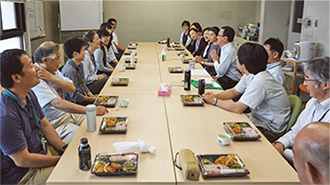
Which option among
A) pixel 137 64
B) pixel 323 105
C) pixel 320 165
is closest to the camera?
pixel 320 165

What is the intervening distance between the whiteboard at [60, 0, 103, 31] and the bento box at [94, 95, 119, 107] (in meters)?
5.31

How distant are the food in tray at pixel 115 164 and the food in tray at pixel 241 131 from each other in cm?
63

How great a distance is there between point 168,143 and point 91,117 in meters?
0.51

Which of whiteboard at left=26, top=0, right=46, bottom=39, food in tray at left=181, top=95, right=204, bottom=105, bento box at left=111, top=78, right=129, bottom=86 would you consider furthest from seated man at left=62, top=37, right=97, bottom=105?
whiteboard at left=26, top=0, right=46, bottom=39

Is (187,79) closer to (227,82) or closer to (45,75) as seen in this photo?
(45,75)

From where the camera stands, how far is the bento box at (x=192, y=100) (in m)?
2.46

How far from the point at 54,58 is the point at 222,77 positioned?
93.4 inches

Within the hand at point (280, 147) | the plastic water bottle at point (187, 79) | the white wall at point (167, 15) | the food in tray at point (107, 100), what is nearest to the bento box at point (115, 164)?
the food in tray at point (107, 100)

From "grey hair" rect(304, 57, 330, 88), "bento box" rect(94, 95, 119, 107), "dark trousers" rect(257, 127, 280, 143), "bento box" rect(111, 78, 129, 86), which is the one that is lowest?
"dark trousers" rect(257, 127, 280, 143)

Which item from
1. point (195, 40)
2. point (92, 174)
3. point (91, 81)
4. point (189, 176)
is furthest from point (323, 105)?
point (195, 40)

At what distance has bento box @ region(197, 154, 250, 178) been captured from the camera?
142cm

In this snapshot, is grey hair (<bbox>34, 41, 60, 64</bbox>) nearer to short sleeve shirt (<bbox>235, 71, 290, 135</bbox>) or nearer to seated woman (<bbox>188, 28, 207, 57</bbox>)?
short sleeve shirt (<bbox>235, 71, 290, 135</bbox>)

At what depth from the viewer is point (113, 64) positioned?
575 cm

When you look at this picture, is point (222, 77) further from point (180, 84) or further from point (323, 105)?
point (323, 105)
